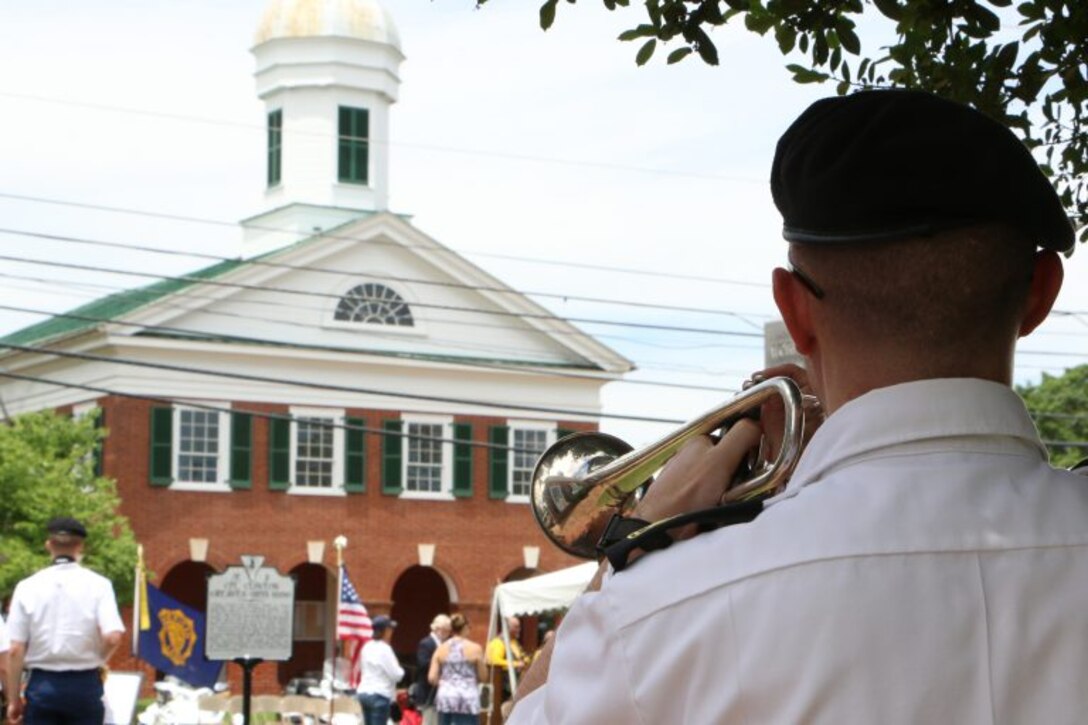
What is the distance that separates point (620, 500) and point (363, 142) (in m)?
50.6

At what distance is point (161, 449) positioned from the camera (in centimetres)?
4447

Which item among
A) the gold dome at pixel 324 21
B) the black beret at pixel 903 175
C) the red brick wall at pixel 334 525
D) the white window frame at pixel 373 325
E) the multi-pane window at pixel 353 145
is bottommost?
the black beret at pixel 903 175

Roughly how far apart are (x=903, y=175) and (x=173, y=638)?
19185 mm

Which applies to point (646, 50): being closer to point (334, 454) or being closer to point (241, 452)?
point (241, 452)

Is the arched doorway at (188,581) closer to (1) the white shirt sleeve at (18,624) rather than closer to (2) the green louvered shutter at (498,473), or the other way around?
(2) the green louvered shutter at (498,473)

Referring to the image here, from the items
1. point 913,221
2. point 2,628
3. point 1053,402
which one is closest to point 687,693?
point 913,221

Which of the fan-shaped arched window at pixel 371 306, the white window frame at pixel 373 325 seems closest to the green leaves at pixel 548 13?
the white window frame at pixel 373 325

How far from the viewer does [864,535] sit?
1775mm

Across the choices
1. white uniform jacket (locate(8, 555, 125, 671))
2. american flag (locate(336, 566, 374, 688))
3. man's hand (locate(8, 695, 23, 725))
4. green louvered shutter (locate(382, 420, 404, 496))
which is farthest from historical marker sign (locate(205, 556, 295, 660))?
green louvered shutter (locate(382, 420, 404, 496))

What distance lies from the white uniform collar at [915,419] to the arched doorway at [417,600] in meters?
47.3

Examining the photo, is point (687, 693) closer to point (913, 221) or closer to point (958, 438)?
point (958, 438)

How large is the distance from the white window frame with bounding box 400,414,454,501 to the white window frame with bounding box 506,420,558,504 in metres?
1.50

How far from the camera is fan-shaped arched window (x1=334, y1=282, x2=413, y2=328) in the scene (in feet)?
160

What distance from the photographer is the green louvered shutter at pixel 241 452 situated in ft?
148
